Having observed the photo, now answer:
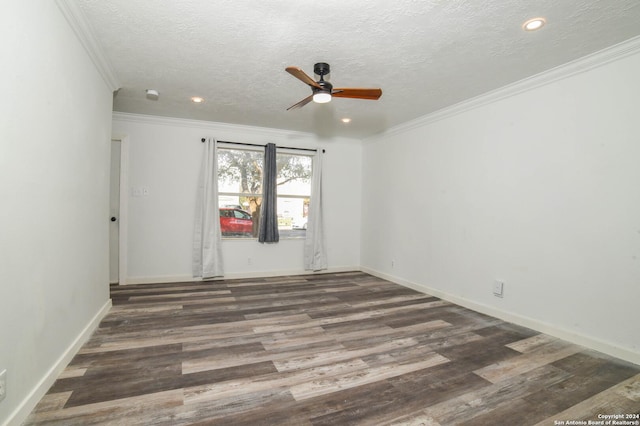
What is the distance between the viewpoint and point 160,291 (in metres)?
4.08

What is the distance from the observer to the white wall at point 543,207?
7.88 ft

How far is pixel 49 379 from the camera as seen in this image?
1857mm

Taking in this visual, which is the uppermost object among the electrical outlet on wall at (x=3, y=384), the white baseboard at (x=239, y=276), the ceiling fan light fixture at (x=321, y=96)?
the ceiling fan light fixture at (x=321, y=96)

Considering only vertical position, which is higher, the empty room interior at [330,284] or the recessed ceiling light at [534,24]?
the recessed ceiling light at [534,24]

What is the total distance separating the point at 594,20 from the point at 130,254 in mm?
5628

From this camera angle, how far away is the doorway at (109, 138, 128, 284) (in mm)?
4328


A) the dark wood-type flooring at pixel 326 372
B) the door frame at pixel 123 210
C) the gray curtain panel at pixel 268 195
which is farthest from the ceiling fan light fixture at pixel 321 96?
the door frame at pixel 123 210

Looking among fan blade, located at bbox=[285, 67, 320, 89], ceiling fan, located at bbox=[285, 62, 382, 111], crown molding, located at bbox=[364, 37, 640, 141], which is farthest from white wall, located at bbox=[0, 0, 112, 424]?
crown molding, located at bbox=[364, 37, 640, 141]

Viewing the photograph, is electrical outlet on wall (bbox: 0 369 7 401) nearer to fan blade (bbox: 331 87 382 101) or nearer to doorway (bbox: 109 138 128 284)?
fan blade (bbox: 331 87 382 101)

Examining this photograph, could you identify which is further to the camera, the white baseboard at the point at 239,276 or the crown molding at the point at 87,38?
the white baseboard at the point at 239,276

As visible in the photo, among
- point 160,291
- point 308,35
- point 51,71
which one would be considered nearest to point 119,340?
point 160,291

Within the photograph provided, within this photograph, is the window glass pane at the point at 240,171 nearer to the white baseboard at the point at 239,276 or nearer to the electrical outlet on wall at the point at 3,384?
the white baseboard at the point at 239,276

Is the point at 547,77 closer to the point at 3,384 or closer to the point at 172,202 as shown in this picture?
the point at 3,384

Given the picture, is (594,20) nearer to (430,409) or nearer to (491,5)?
(491,5)
